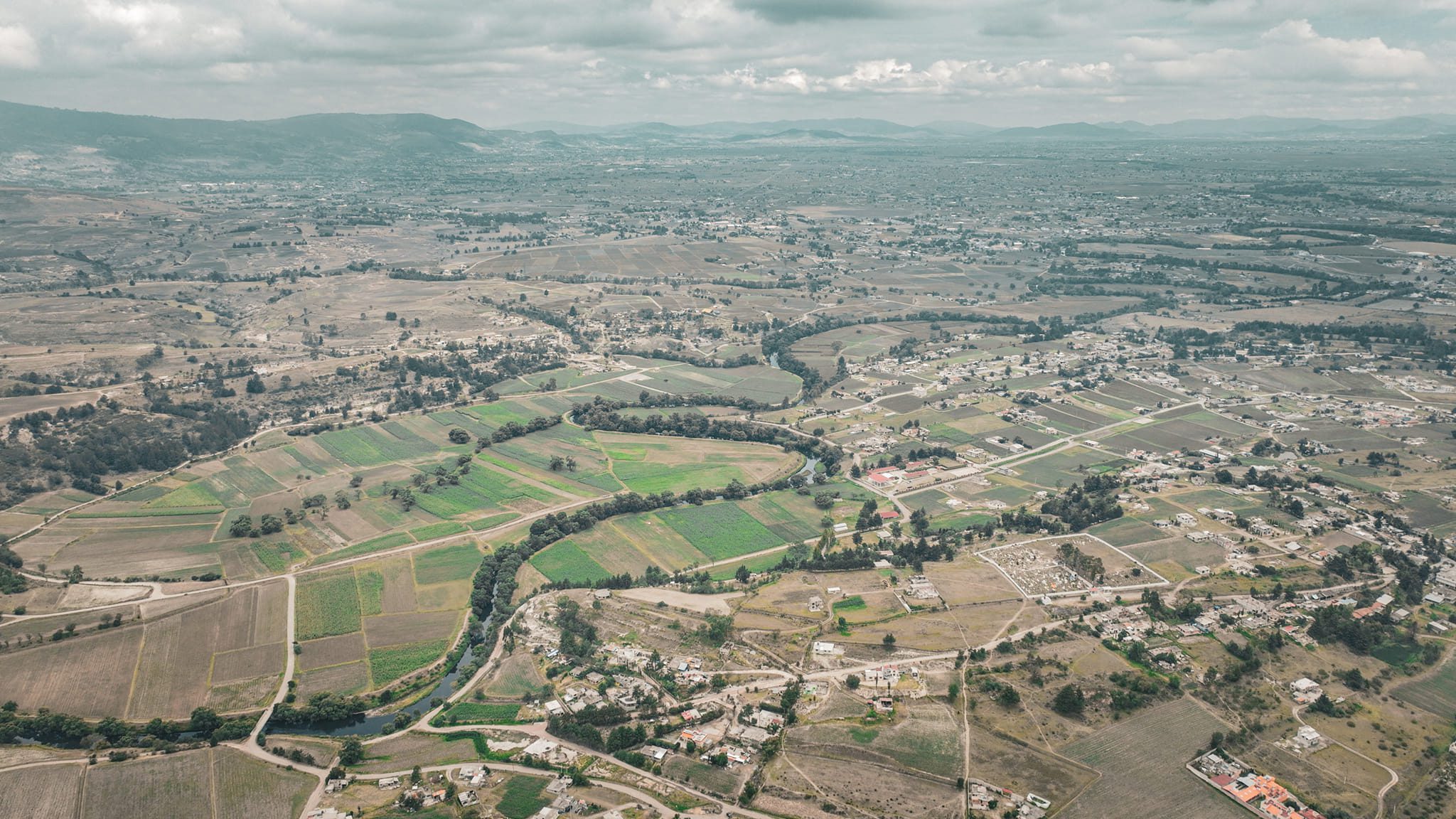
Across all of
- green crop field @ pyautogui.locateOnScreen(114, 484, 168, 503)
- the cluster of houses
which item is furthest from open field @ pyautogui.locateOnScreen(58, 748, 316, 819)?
the cluster of houses

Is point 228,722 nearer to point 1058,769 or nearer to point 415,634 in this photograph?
point 415,634

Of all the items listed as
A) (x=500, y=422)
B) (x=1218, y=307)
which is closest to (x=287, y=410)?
(x=500, y=422)

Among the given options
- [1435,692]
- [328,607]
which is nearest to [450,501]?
[328,607]

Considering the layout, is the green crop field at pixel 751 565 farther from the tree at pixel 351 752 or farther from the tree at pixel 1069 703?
the tree at pixel 351 752

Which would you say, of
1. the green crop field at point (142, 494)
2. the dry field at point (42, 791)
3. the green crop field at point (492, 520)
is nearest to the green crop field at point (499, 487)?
the green crop field at point (492, 520)

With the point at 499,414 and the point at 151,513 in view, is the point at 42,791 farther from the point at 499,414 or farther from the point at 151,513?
the point at 499,414

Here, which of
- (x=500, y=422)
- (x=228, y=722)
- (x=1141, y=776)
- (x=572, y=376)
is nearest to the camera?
(x=1141, y=776)

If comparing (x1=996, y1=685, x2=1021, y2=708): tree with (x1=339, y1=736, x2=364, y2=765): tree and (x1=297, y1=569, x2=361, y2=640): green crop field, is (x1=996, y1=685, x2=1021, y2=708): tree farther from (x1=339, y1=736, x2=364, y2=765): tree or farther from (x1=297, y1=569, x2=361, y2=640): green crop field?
(x1=297, y1=569, x2=361, y2=640): green crop field
